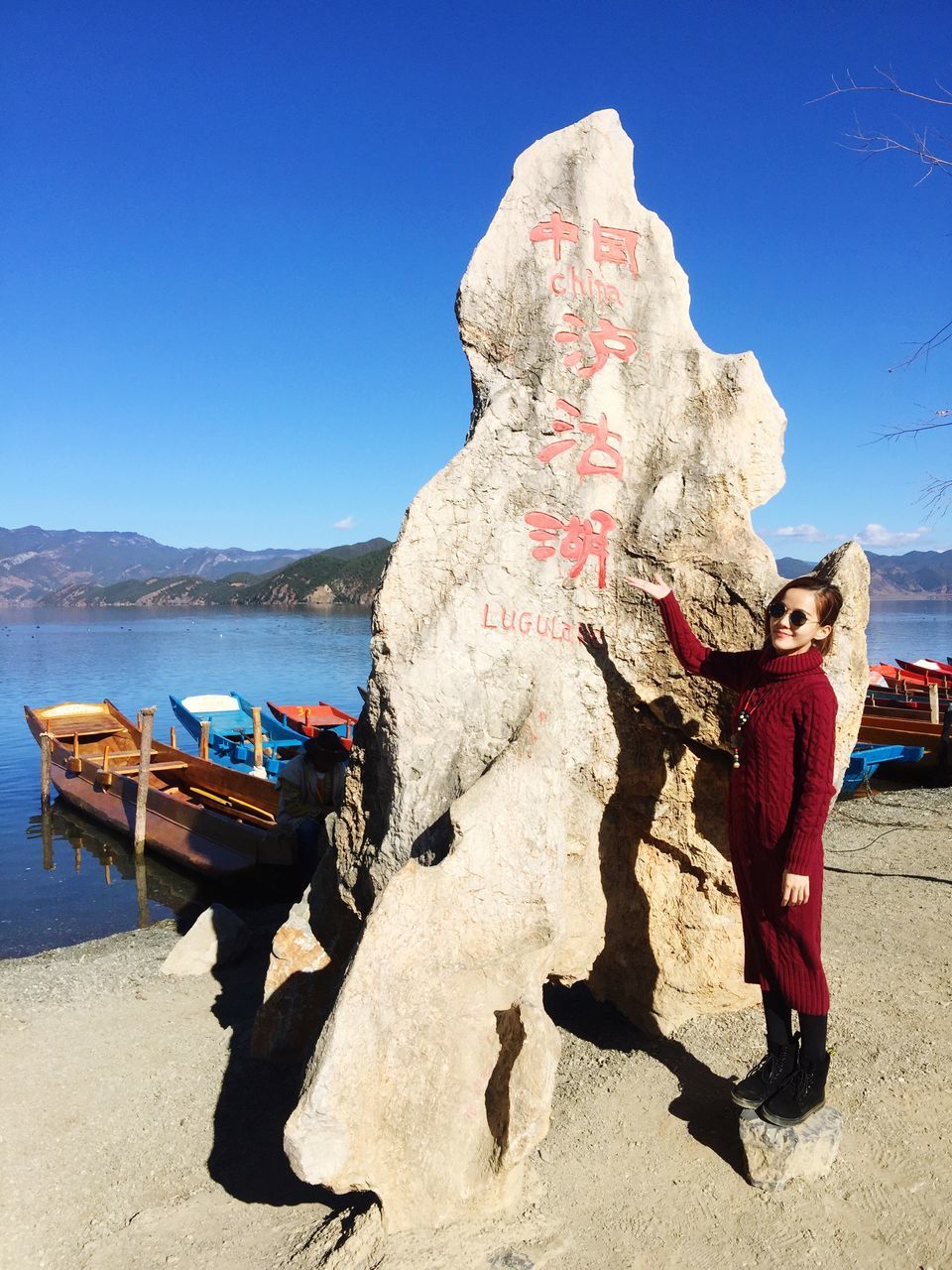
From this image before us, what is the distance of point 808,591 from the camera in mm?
3559

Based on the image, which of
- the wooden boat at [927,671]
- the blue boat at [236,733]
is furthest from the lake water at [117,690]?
the wooden boat at [927,671]

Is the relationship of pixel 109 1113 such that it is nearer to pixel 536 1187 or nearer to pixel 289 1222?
pixel 289 1222

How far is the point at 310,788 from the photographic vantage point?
9773 mm

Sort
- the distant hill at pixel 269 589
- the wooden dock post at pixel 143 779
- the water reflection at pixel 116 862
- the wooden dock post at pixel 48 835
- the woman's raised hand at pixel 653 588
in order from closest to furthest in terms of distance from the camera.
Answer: the woman's raised hand at pixel 653 588 < the water reflection at pixel 116 862 < the wooden dock post at pixel 143 779 < the wooden dock post at pixel 48 835 < the distant hill at pixel 269 589

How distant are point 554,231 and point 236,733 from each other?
1623 cm

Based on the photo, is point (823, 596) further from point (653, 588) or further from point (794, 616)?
point (653, 588)

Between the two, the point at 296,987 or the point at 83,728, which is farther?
the point at 83,728

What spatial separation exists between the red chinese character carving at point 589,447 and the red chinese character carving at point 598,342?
22 cm

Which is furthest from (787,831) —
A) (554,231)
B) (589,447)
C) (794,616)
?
(554,231)

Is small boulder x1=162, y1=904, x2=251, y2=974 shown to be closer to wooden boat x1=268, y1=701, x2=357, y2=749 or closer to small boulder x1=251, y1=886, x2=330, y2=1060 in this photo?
small boulder x1=251, y1=886, x2=330, y2=1060

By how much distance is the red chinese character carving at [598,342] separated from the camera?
15.0 ft

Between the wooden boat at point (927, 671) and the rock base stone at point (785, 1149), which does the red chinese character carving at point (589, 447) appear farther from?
the wooden boat at point (927, 671)

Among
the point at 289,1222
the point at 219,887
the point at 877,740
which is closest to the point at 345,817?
the point at 289,1222

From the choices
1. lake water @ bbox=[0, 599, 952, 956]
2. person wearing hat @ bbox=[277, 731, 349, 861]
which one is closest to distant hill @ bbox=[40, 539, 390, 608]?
lake water @ bbox=[0, 599, 952, 956]
